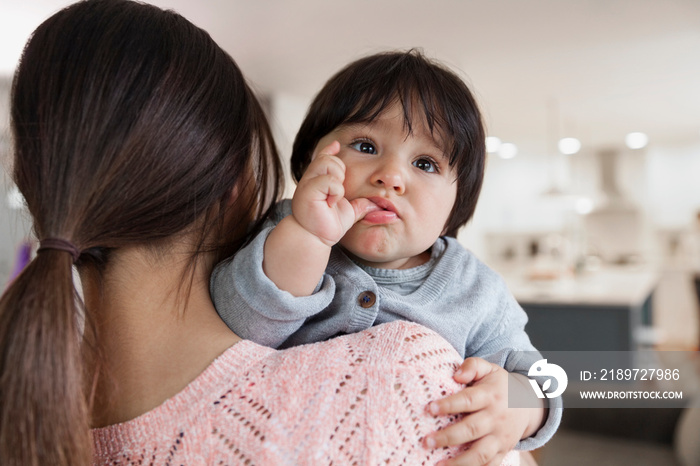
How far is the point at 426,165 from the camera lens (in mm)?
981

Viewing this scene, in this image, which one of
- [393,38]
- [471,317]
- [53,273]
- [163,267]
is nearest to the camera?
[53,273]

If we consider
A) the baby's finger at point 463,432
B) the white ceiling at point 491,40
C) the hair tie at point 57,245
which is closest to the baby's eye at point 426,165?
the baby's finger at point 463,432

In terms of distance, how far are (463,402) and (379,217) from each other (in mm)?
361

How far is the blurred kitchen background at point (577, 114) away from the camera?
3.68 metres

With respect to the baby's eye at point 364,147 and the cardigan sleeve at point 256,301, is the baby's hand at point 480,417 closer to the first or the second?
the cardigan sleeve at point 256,301

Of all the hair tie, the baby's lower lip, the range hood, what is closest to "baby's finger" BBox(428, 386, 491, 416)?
the baby's lower lip

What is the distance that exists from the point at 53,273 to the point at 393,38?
403 centimetres

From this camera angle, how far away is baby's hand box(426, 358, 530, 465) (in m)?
0.62

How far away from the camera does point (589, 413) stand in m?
2.63

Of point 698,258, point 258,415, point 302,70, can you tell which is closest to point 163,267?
point 258,415

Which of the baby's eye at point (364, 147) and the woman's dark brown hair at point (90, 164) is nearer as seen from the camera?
the woman's dark brown hair at point (90, 164)

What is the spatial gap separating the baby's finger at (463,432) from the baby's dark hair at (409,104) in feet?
1.63

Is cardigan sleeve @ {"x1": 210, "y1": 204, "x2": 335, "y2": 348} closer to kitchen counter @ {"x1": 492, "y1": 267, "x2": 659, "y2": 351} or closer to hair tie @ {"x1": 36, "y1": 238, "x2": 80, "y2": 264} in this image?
hair tie @ {"x1": 36, "y1": 238, "x2": 80, "y2": 264}

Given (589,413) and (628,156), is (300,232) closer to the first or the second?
(589,413)
